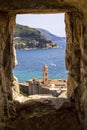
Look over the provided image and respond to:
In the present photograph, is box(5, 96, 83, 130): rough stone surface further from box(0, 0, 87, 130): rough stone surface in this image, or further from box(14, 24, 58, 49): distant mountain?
box(14, 24, 58, 49): distant mountain

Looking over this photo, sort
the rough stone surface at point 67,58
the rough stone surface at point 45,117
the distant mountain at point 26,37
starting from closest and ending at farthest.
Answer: the rough stone surface at point 67,58
the rough stone surface at point 45,117
the distant mountain at point 26,37

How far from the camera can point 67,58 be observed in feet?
25.6

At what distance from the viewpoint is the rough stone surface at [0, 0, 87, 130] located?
22.6 ft

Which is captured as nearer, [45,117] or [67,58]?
[45,117]

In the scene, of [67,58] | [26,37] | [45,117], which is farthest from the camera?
[26,37]

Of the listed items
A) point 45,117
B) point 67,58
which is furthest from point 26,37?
point 45,117

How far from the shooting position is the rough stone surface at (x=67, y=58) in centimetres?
690

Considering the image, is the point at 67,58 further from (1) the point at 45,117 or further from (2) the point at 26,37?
(2) the point at 26,37

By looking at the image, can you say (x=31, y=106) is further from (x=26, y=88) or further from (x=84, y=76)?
(x=26, y=88)

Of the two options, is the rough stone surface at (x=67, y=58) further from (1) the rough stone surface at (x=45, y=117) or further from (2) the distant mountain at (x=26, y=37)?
(2) the distant mountain at (x=26, y=37)

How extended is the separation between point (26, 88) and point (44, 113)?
19.2 meters

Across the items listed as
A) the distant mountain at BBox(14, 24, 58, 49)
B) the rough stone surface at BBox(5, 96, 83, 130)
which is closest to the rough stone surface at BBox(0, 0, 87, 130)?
the rough stone surface at BBox(5, 96, 83, 130)

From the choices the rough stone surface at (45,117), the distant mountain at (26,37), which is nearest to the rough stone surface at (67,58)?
the rough stone surface at (45,117)

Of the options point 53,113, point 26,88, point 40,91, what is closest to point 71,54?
point 53,113
